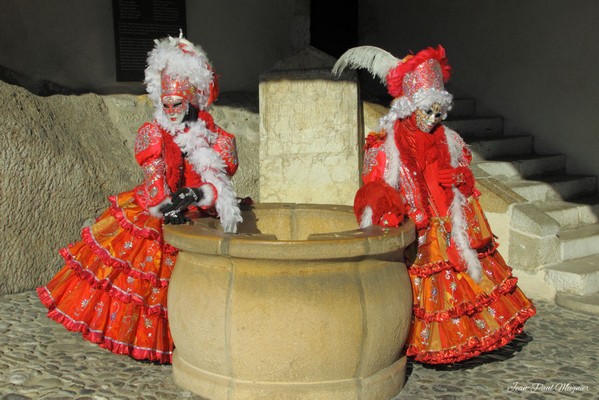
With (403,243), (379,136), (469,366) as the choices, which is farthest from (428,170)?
(469,366)

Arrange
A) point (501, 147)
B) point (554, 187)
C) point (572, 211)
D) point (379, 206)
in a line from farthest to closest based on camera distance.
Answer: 1. point (501, 147)
2. point (554, 187)
3. point (572, 211)
4. point (379, 206)

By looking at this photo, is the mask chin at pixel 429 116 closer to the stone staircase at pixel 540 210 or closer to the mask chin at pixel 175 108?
the mask chin at pixel 175 108

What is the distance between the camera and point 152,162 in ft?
15.0

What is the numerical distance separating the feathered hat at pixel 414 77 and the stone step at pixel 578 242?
232cm

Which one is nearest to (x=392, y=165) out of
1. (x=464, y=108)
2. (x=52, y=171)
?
(x=52, y=171)

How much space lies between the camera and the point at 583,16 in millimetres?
7531

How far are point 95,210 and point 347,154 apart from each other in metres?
2.23

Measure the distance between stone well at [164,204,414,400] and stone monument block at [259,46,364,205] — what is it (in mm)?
2966

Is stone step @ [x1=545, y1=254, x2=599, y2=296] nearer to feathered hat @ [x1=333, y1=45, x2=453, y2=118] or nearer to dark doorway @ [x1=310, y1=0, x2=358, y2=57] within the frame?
feathered hat @ [x1=333, y1=45, x2=453, y2=118]

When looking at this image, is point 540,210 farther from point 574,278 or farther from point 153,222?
point 153,222

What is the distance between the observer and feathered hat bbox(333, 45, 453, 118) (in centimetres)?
464

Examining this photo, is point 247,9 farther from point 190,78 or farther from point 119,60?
point 190,78

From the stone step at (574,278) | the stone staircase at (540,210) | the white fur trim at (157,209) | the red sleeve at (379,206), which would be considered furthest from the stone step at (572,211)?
the white fur trim at (157,209)

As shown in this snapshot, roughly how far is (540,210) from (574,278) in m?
0.65
